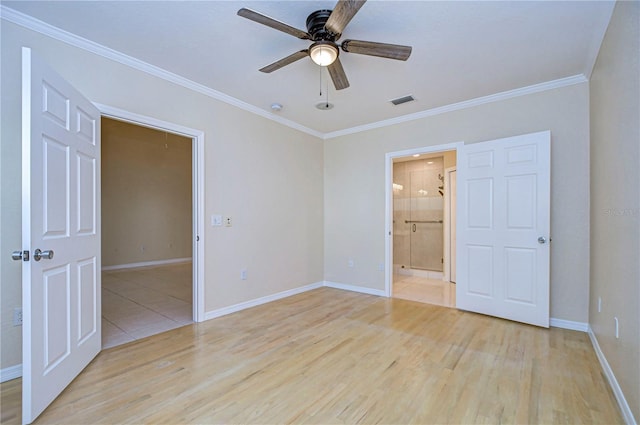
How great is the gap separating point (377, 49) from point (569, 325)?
337 cm

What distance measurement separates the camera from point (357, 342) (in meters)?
2.70

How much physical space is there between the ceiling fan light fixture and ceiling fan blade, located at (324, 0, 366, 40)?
135mm

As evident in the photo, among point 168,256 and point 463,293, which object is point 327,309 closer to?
point 463,293

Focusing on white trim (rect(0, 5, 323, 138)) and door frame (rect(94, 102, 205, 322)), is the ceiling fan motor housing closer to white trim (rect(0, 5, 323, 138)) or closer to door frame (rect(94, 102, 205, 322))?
white trim (rect(0, 5, 323, 138))

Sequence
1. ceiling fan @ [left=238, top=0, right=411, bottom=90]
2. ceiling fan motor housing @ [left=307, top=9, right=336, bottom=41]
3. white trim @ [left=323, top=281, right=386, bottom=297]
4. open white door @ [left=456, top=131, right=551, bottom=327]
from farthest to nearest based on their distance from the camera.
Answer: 1. white trim @ [left=323, top=281, right=386, bottom=297]
2. open white door @ [left=456, top=131, right=551, bottom=327]
3. ceiling fan motor housing @ [left=307, top=9, right=336, bottom=41]
4. ceiling fan @ [left=238, top=0, right=411, bottom=90]

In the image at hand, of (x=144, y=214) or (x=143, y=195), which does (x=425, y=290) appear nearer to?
(x=144, y=214)

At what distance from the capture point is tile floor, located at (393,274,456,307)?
4.08 metres

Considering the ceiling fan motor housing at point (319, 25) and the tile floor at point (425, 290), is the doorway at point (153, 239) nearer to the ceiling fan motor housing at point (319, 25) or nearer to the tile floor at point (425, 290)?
the ceiling fan motor housing at point (319, 25)

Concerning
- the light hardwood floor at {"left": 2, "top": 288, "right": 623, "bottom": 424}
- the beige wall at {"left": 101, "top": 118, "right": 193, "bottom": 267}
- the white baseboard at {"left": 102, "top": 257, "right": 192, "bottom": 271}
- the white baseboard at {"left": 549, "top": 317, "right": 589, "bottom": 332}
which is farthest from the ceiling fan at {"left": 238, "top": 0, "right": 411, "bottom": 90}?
the white baseboard at {"left": 102, "top": 257, "right": 192, "bottom": 271}

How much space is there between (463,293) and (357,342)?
66.9 inches

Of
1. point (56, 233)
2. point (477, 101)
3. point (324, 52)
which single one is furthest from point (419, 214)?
point (56, 233)

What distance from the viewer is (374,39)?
Result: 7.87 ft

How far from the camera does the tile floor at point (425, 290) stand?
13.4 feet

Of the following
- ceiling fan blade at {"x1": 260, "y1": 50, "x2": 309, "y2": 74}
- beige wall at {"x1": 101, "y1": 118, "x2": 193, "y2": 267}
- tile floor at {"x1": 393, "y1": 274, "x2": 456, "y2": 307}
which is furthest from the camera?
beige wall at {"x1": 101, "y1": 118, "x2": 193, "y2": 267}
